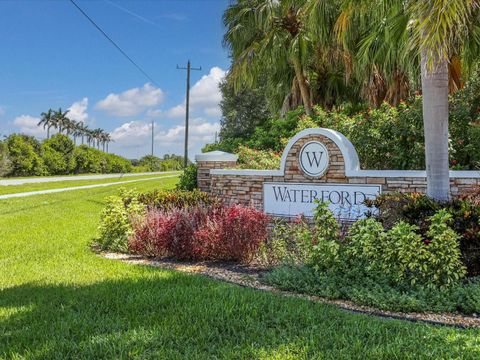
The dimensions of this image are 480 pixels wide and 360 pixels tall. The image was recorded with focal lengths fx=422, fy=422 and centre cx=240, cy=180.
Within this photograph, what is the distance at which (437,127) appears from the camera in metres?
5.35

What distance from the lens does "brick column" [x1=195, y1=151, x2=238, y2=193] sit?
9.49m

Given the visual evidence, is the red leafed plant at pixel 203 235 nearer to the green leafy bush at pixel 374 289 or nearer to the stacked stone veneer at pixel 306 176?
the green leafy bush at pixel 374 289

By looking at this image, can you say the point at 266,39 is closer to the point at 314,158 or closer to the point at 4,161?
the point at 314,158

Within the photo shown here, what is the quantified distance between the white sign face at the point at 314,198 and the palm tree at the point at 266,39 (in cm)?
781

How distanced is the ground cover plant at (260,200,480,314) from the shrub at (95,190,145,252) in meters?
3.17

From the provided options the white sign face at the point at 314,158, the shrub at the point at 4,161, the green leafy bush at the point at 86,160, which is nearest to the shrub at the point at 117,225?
the white sign face at the point at 314,158

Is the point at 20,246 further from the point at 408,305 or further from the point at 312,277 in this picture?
the point at 408,305

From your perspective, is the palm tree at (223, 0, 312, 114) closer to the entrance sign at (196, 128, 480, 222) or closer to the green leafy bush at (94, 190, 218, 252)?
the entrance sign at (196, 128, 480, 222)

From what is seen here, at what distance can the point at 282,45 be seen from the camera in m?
15.2

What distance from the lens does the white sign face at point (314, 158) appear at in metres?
7.16

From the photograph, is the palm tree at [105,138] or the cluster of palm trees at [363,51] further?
the palm tree at [105,138]

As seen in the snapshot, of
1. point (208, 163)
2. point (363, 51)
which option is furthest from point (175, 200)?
point (363, 51)

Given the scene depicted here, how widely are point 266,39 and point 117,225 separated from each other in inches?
400

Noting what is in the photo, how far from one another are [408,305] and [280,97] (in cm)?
1570
